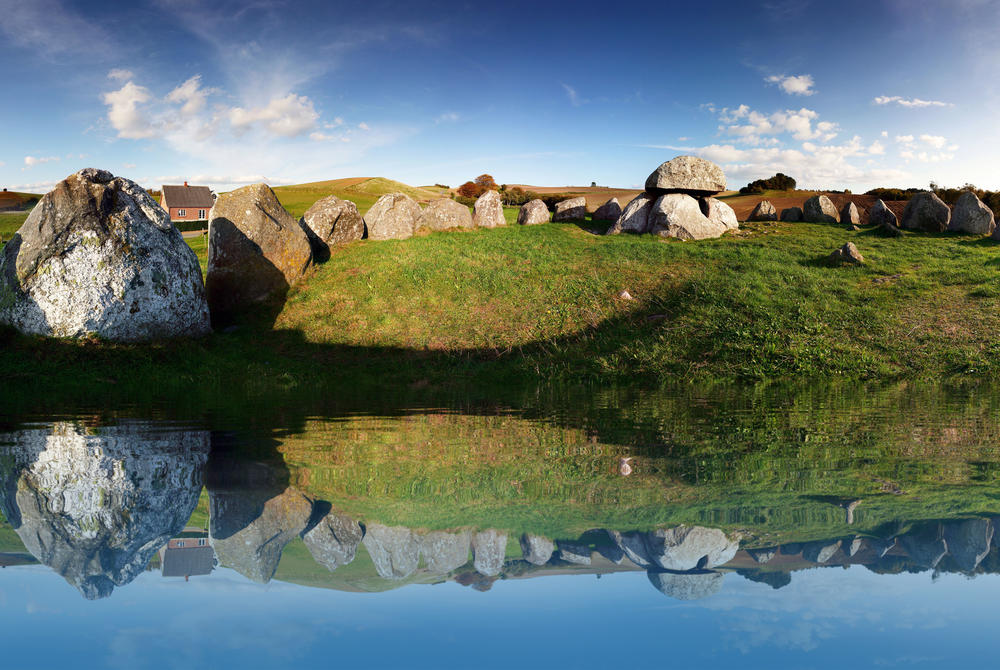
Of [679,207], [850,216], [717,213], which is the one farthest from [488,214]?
[850,216]

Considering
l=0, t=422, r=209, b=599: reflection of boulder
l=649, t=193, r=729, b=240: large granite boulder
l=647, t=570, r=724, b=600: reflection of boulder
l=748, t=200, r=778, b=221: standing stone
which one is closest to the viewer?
l=647, t=570, r=724, b=600: reflection of boulder

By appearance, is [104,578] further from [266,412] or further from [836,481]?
[266,412]

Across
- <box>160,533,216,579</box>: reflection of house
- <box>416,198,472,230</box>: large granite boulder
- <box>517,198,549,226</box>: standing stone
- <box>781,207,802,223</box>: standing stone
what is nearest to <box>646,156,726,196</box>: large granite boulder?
<box>517,198,549,226</box>: standing stone

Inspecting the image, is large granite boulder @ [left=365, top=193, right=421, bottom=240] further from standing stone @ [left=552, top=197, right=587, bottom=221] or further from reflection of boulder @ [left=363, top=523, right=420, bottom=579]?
reflection of boulder @ [left=363, top=523, right=420, bottom=579]

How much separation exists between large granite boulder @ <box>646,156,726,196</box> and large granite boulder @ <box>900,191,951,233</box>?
928cm

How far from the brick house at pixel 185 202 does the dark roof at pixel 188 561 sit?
80.3 m

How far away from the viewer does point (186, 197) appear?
3019 inches

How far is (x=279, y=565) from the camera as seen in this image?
3.47m

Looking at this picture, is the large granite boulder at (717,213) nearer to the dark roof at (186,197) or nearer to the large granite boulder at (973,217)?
the large granite boulder at (973,217)

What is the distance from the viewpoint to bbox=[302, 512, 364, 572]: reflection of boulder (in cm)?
354

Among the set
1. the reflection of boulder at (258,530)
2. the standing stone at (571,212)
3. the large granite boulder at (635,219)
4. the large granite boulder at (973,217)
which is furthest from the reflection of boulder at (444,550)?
the large granite boulder at (973,217)

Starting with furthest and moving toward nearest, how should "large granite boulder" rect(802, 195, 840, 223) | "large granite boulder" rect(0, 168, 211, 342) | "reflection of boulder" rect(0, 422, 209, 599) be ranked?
"large granite boulder" rect(802, 195, 840, 223), "large granite boulder" rect(0, 168, 211, 342), "reflection of boulder" rect(0, 422, 209, 599)

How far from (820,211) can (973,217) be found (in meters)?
6.05

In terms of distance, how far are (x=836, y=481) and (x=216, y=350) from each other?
17.1 m
